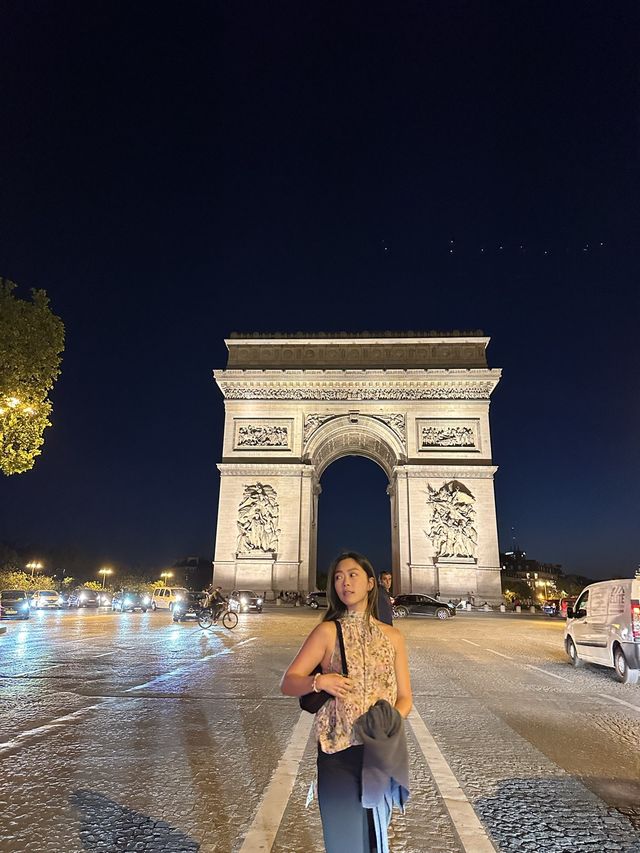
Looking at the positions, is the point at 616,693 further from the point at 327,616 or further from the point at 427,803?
the point at 327,616

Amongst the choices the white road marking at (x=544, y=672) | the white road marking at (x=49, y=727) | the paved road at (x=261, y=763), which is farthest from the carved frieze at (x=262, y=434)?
the white road marking at (x=49, y=727)

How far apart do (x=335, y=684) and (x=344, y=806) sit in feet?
1.27

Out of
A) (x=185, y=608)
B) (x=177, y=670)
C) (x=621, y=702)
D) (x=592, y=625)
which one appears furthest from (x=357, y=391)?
(x=621, y=702)

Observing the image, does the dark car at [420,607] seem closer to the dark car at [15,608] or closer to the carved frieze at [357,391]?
the carved frieze at [357,391]

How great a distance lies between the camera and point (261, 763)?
4164 mm

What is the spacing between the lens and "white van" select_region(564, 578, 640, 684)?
8172 mm

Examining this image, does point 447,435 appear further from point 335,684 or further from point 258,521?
point 335,684

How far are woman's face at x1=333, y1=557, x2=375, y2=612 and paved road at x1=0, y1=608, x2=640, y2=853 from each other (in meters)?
1.50

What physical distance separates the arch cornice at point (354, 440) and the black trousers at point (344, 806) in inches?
1306

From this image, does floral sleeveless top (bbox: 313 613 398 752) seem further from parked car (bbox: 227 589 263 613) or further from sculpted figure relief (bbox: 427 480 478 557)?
sculpted figure relief (bbox: 427 480 478 557)

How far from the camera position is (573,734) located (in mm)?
5270

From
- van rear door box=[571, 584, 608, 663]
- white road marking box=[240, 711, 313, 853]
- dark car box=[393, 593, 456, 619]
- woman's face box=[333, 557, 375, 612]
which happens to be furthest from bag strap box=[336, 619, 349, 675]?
dark car box=[393, 593, 456, 619]

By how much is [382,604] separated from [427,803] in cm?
157

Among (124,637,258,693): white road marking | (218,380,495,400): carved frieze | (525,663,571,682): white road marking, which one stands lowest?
(525,663,571,682): white road marking
